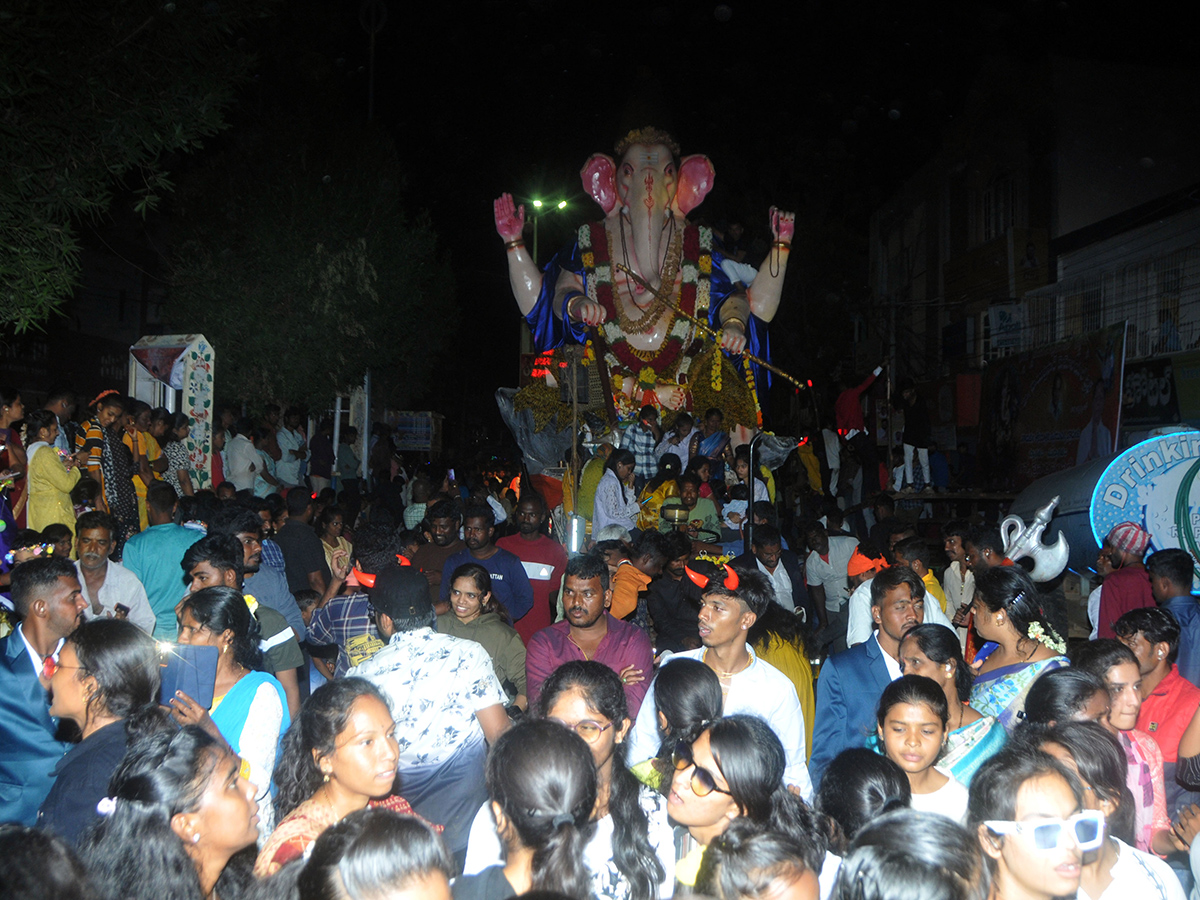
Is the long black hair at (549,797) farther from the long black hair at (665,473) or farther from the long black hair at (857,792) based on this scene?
the long black hair at (665,473)

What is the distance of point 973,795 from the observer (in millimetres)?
2736

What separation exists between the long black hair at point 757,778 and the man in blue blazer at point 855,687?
4.44 feet

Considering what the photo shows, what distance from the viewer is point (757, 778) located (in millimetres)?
2668

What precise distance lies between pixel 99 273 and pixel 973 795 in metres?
20.5

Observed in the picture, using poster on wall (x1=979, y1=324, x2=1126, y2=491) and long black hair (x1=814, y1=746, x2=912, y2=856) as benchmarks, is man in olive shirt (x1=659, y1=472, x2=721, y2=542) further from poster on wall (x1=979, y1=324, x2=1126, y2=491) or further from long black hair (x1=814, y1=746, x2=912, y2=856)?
poster on wall (x1=979, y1=324, x2=1126, y2=491)

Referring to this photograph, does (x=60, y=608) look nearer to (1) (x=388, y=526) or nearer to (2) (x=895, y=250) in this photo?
(1) (x=388, y=526)

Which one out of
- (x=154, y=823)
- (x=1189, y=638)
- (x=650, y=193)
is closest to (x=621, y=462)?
(x=650, y=193)

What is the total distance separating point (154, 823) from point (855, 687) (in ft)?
9.34

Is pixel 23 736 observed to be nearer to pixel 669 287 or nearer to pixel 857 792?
pixel 857 792

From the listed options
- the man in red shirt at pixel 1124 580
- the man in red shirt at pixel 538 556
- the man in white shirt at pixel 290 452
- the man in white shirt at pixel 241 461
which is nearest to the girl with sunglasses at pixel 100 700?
the man in red shirt at pixel 538 556

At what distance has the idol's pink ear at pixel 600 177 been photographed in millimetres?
12438

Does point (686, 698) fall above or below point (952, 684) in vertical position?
above

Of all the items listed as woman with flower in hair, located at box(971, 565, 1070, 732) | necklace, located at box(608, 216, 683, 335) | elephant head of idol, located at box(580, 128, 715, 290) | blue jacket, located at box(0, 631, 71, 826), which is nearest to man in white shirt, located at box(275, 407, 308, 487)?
necklace, located at box(608, 216, 683, 335)

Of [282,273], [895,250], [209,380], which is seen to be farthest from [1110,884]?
[895,250]
